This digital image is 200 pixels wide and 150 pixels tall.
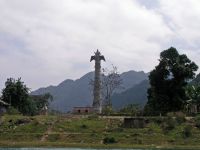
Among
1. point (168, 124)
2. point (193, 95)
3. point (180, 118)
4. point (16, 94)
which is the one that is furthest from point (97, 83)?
point (168, 124)

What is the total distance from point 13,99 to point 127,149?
61223 millimetres

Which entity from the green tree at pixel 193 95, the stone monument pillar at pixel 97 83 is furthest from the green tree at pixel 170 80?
the stone monument pillar at pixel 97 83

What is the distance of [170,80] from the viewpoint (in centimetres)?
9512

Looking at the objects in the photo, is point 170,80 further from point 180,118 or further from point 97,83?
point 97,83

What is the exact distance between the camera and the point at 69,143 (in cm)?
6406

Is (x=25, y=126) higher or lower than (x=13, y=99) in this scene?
lower

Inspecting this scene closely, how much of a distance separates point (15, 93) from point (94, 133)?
45.7 metres

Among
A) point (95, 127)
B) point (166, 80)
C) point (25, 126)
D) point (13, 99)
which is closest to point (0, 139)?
point (25, 126)

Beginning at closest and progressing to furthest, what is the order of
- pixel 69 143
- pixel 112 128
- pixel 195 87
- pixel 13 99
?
pixel 69 143, pixel 112 128, pixel 195 87, pixel 13 99

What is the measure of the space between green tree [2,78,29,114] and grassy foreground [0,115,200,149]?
2891 cm

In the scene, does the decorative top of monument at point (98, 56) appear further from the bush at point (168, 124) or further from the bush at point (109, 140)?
the bush at point (109, 140)

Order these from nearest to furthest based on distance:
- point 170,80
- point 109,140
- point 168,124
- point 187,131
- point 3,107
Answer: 1. point 109,140
2. point 187,131
3. point 168,124
4. point 170,80
5. point 3,107

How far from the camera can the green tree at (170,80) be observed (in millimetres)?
93875

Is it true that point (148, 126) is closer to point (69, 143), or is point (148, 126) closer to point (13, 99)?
point (69, 143)
